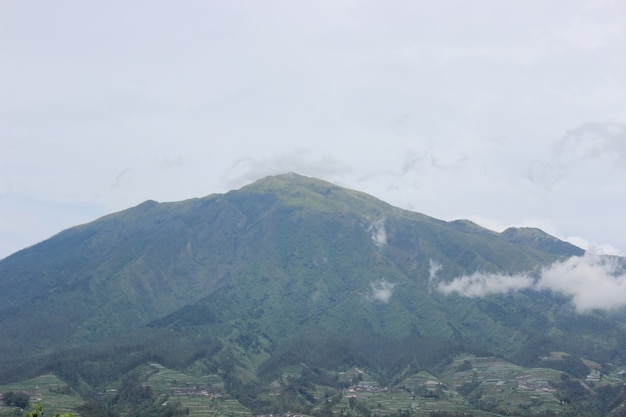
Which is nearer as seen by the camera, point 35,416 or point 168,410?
point 35,416

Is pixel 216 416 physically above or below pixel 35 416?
below

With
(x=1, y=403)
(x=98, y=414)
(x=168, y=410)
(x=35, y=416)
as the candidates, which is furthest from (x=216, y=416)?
(x=35, y=416)

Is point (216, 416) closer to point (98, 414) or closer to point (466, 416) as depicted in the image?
Answer: point (98, 414)

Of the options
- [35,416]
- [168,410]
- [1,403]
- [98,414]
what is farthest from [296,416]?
[35,416]

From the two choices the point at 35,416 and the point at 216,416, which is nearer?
the point at 35,416

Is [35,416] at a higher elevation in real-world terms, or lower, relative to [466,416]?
higher

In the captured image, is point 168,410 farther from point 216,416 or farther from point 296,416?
point 296,416

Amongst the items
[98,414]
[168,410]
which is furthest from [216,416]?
Result: [98,414]

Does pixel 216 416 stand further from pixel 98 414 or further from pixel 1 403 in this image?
pixel 1 403
